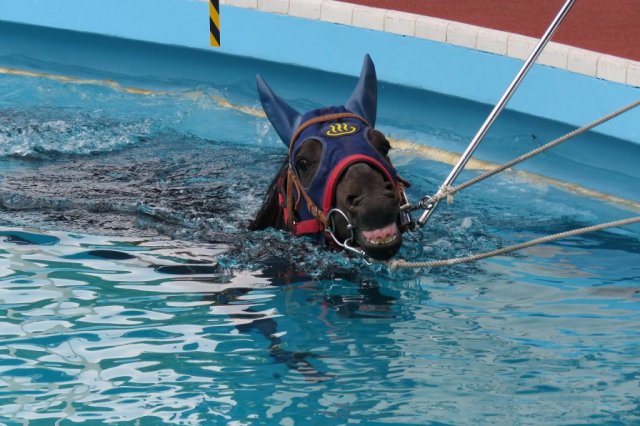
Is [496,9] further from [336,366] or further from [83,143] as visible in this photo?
[336,366]

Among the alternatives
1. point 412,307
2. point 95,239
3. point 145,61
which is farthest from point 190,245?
point 145,61

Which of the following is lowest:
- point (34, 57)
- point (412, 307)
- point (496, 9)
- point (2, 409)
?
point (2, 409)

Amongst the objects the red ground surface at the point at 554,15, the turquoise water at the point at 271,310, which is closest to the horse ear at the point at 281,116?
the turquoise water at the point at 271,310

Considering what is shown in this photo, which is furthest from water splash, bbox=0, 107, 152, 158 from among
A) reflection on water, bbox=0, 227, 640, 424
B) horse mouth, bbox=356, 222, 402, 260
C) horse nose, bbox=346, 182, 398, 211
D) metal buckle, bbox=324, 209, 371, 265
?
horse mouth, bbox=356, 222, 402, 260

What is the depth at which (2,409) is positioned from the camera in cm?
316

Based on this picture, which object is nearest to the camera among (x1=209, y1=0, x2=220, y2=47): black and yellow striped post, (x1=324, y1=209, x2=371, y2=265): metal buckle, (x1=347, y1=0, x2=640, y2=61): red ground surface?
(x1=324, y1=209, x2=371, y2=265): metal buckle

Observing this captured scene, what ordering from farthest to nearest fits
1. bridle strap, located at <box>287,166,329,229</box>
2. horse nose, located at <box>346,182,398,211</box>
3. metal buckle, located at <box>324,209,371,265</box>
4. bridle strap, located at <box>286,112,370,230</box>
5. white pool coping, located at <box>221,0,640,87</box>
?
1. white pool coping, located at <box>221,0,640,87</box>
2. bridle strap, located at <box>286,112,370,230</box>
3. bridle strap, located at <box>287,166,329,229</box>
4. metal buckle, located at <box>324,209,371,265</box>
5. horse nose, located at <box>346,182,398,211</box>

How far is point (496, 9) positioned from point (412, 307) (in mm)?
4656

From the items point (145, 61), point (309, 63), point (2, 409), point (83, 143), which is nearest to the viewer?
point (2, 409)

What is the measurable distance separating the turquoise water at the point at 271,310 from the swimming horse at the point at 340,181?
161mm

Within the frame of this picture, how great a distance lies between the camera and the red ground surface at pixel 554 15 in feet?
24.1

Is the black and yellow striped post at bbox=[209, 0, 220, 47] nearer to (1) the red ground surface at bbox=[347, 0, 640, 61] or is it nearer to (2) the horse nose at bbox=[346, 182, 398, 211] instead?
(1) the red ground surface at bbox=[347, 0, 640, 61]

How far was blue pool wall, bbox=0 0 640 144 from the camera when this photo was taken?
20.6ft

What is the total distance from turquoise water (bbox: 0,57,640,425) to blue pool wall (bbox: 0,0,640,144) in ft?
1.98
